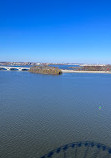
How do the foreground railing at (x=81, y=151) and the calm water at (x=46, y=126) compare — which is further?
the calm water at (x=46, y=126)

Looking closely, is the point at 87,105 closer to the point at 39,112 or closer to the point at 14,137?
the point at 39,112

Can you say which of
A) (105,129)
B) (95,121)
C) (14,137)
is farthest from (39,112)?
(105,129)

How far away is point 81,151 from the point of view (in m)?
6.62

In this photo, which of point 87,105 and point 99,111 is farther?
point 87,105

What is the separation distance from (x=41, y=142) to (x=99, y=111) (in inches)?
273

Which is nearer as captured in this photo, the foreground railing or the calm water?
the foreground railing

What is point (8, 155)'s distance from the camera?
20.5 feet

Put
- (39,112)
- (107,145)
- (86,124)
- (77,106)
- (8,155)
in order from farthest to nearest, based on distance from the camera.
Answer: (77,106) → (39,112) → (86,124) → (107,145) → (8,155)

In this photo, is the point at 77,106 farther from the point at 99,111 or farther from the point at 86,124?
the point at 86,124

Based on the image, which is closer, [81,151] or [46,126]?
[81,151]

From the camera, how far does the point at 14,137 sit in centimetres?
770

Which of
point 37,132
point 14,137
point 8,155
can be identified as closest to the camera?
point 8,155

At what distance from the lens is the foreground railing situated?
20.7 feet

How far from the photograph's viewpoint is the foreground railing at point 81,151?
6309 mm
